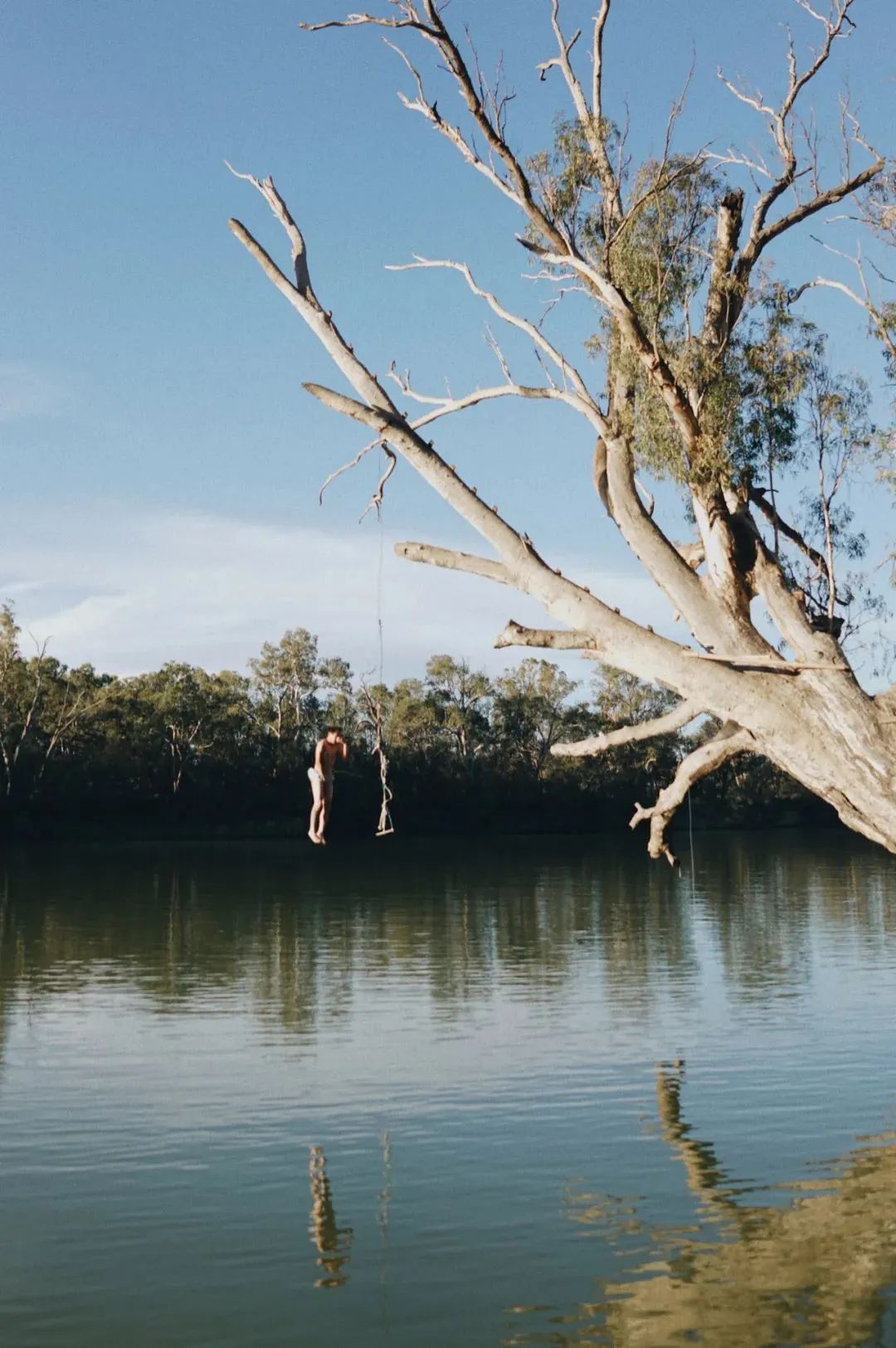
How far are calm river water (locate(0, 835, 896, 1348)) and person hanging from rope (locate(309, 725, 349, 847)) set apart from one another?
250cm

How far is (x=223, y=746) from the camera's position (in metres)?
68.1

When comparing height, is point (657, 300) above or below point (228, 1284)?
above

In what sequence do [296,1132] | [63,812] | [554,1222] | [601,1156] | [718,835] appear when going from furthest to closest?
[718,835] < [63,812] < [296,1132] < [601,1156] < [554,1222]

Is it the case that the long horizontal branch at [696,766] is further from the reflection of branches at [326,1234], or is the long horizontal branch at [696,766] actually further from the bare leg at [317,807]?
the reflection of branches at [326,1234]

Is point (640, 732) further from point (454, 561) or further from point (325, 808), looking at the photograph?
point (325, 808)

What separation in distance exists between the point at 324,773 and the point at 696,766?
330 cm

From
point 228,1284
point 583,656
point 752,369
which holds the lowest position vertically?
point 228,1284

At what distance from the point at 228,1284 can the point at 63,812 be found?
183ft

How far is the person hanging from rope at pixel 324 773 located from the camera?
9.90 meters

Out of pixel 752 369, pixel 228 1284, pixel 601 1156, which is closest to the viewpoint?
pixel 228 1284

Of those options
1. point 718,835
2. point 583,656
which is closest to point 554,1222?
point 583,656

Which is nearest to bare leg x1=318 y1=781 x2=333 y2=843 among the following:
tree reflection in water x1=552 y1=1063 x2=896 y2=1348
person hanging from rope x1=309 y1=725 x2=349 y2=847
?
person hanging from rope x1=309 y1=725 x2=349 y2=847

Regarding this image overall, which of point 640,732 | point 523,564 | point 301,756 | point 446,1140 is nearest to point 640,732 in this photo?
point 640,732

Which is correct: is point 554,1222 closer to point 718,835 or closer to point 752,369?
point 752,369
